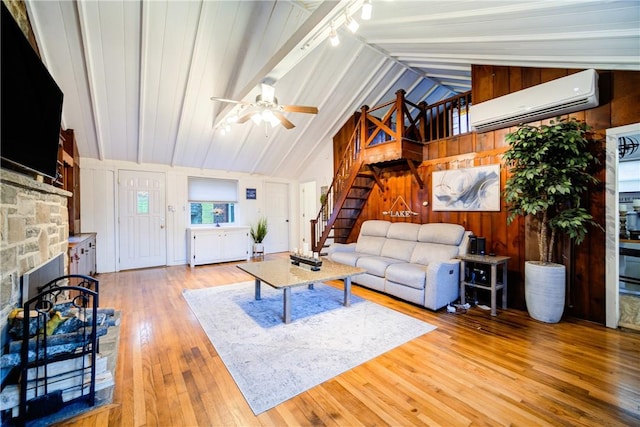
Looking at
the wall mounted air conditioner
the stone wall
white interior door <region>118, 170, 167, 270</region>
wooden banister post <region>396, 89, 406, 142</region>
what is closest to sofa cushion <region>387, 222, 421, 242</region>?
wooden banister post <region>396, 89, 406, 142</region>

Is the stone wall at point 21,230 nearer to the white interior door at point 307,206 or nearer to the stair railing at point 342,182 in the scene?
the stair railing at point 342,182

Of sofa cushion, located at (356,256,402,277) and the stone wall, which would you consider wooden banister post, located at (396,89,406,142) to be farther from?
the stone wall

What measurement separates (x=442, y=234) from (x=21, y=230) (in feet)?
14.3

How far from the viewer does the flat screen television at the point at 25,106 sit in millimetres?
1483

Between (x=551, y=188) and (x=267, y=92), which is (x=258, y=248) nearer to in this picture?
(x=267, y=92)

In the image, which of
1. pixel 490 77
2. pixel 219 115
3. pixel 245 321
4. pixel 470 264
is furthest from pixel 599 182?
pixel 219 115

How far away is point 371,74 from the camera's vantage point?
4.91m

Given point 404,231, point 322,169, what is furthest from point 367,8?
point 322,169

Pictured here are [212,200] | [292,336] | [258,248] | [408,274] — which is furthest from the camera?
[258,248]

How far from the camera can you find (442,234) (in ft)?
12.7

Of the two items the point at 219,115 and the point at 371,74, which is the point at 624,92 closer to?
the point at 371,74

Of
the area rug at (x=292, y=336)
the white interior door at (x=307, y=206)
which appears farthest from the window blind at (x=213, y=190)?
the area rug at (x=292, y=336)

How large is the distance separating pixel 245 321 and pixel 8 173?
2.23 metres

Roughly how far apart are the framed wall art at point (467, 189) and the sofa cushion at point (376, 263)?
122cm
